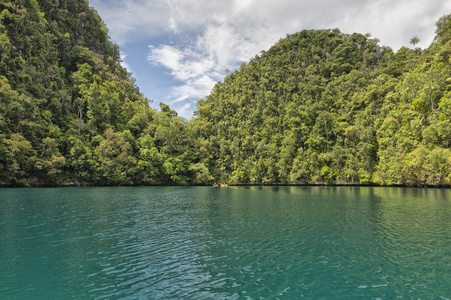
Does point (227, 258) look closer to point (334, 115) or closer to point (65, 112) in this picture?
point (334, 115)

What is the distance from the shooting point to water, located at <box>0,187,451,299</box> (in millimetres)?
6699

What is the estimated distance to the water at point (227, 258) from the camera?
6.70 metres

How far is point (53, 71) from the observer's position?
205ft

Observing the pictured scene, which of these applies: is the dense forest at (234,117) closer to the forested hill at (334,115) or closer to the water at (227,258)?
the forested hill at (334,115)

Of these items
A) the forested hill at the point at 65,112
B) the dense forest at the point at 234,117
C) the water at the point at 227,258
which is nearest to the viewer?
the water at the point at 227,258

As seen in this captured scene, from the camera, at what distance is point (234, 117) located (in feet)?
298

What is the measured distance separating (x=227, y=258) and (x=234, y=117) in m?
83.2

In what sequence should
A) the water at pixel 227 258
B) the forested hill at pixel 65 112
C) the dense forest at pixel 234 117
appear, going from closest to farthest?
the water at pixel 227 258, the dense forest at pixel 234 117, the forested hill at pixel 65 112

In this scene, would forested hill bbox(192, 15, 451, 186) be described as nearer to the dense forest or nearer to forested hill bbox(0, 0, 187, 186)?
the dense forest

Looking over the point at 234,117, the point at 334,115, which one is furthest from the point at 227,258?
the point at 234,117

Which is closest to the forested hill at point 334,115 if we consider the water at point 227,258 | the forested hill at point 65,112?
the forested hill at point 65,112

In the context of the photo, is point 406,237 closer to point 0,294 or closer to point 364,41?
point 0,294

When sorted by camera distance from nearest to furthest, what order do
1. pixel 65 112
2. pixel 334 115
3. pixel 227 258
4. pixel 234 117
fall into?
pixel 227 258, pixel 65 112, pixel 334 115, pixel 234 117

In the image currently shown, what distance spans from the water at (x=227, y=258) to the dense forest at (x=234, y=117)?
35.1 metres
